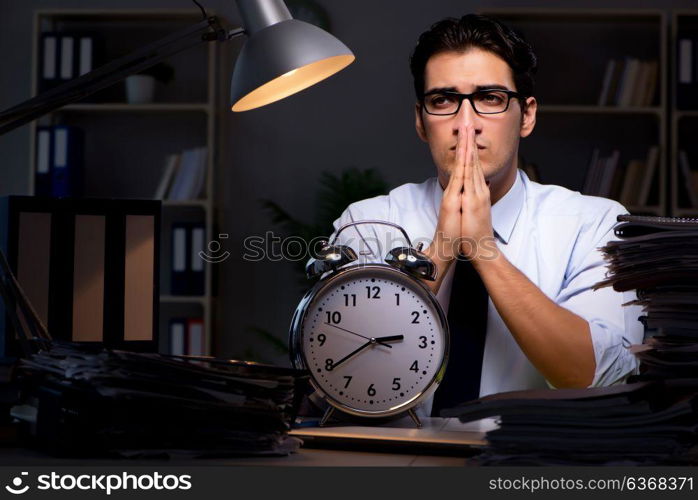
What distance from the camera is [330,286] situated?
1.08 meters

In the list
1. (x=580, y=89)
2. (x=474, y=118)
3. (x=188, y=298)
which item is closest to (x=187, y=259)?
(x=188, y=298)

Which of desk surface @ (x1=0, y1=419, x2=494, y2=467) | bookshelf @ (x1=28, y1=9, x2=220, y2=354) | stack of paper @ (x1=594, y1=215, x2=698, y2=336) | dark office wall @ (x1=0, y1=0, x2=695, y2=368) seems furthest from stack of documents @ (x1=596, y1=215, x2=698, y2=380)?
bookshelf @ (x1=28, y1=9, x2=220, y2=354)

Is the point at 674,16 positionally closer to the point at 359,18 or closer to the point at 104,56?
the point at 359,18

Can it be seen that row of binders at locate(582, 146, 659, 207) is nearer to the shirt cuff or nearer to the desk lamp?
the shirt cuff

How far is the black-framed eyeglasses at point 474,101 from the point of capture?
1.60 meters

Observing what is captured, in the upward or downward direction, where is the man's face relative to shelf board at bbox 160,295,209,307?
upward

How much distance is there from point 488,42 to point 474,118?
18 cm

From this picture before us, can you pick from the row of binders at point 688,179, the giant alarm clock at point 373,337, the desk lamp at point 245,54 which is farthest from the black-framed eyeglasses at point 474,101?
the row of binders at point 688,179

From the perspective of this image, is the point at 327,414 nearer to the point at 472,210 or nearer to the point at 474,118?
the point at 472,210

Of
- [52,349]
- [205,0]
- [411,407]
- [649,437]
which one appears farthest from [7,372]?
[205,0]

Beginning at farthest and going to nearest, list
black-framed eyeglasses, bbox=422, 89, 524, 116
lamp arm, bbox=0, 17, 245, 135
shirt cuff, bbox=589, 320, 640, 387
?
1. black-framed eyeglasses, bbox=422, 89, 524, 116
2. shirt cuff, bbox=589, 320, 640, 387
3. lamp arm, bbox=0, 17, 245, 135

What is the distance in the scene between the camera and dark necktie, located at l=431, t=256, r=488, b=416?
142 centimetres

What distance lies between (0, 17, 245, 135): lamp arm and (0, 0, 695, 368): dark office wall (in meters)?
3.44

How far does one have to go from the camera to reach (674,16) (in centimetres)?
406
